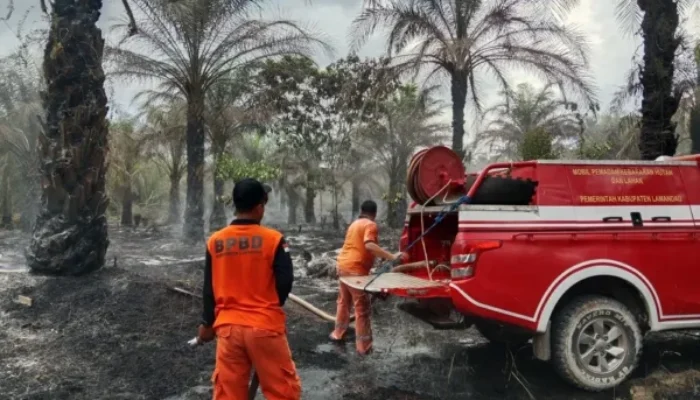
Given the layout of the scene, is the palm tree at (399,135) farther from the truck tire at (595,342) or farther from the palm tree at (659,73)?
the truck tire at (595,342)

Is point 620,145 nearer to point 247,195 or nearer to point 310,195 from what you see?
point 310,195

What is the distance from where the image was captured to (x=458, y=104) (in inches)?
604

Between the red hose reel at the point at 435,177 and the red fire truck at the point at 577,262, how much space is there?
0.54m

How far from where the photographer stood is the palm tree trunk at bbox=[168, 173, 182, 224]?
32.3 meters

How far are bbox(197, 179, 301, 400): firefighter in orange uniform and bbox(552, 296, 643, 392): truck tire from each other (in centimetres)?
250

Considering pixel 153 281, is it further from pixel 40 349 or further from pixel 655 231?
pixel 655 231

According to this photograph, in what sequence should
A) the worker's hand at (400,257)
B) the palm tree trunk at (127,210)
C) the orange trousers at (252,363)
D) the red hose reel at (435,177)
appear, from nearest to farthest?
the orange trousers at (252,363), the red hose reel at (435,177), the worker's hand at (400,257), the palm tree trunk at (127,210)

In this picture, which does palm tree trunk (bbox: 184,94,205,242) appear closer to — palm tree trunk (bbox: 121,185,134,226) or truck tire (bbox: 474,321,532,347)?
truck tire (bbox: 474,321,532,347)

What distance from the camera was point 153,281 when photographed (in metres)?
8.20

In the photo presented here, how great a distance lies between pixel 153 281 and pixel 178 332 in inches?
64.3

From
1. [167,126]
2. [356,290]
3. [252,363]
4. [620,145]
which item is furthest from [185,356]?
[620,145]

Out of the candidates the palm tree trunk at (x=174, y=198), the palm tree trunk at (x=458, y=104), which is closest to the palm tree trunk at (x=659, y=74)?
the palm tree trunk at (x=458, y=104)

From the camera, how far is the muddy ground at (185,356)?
16.5 feet

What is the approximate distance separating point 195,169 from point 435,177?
13314 millimetres
